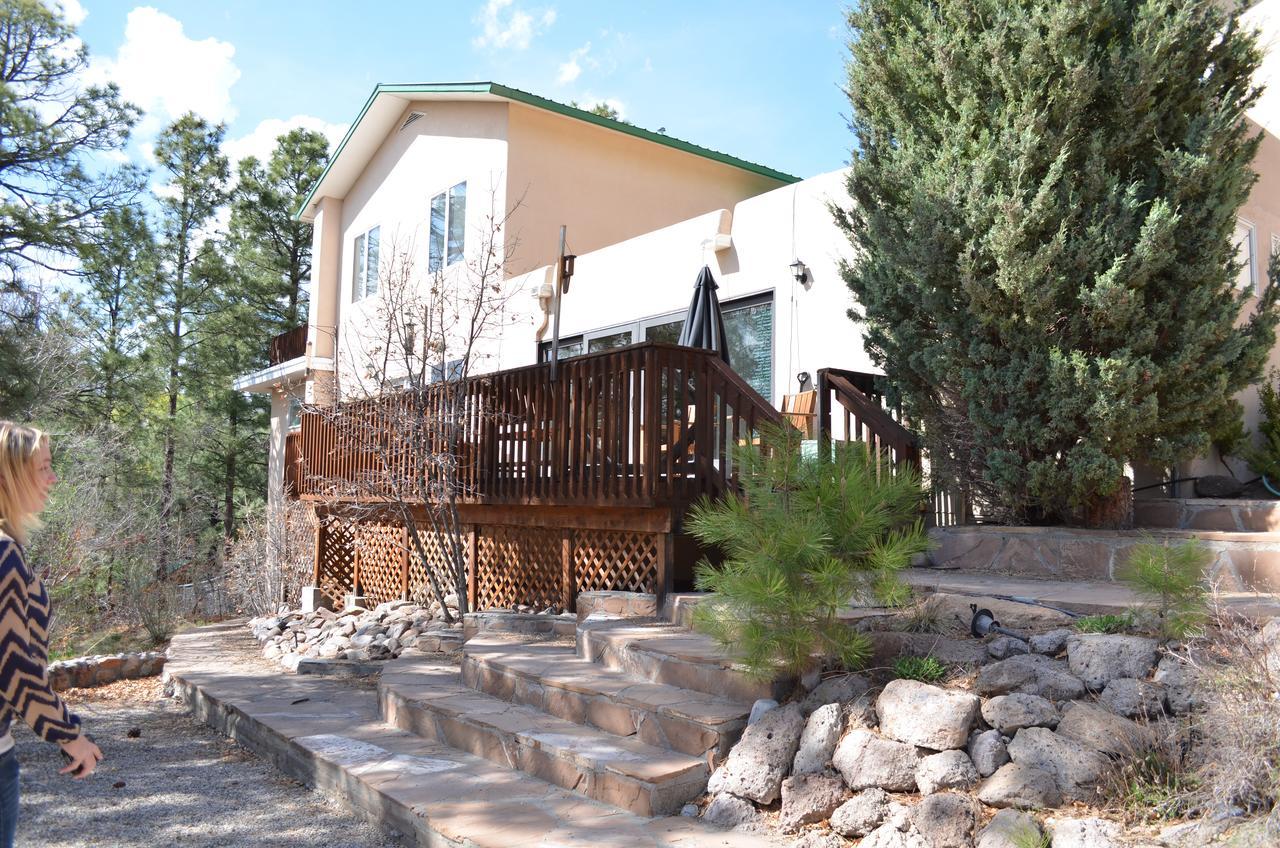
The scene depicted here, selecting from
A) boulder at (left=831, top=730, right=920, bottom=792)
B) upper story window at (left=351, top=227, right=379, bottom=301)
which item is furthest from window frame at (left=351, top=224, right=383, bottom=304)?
boulder at (left=831, top=730, right=920, bottom=792)

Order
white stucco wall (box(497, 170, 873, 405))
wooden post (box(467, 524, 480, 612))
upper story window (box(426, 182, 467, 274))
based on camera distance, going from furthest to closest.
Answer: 1. upper story window (box(426, 182, 467, 274))
2. white stucco wall (box(497, 170, 873, 405))
3. wooden post (box(467, 524, 480, 612))

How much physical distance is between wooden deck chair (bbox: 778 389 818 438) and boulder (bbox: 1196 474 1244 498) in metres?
3.02

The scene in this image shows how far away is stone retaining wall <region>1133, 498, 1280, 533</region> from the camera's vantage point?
6.14 m

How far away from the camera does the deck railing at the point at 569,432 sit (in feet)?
20.8

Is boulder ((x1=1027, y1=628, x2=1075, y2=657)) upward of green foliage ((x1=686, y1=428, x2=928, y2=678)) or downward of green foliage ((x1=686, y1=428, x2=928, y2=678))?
downward

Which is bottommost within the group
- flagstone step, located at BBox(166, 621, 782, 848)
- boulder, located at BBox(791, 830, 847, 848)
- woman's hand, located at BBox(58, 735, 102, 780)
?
flagstone step, located at BBox(166, 621, 782, 848)

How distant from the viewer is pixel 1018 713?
3.60 m

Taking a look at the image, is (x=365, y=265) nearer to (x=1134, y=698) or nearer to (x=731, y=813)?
(x=731, y=813)

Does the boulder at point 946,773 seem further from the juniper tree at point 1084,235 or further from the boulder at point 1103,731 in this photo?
the juniper tree at point 1084,235

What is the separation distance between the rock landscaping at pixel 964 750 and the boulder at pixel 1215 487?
392cm

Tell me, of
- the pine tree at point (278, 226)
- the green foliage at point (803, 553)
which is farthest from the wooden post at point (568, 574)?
the pine tree at point (278, 226)

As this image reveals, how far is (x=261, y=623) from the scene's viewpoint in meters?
11.3

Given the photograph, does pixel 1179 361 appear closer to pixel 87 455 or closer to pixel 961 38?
pixel 961 38

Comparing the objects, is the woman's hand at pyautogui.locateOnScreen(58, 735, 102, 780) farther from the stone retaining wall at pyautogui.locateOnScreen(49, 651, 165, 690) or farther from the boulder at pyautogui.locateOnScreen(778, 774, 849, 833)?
the stone retaining wall at pyautogui.locateOnScreen(49, 651, 165, 690)
